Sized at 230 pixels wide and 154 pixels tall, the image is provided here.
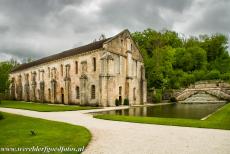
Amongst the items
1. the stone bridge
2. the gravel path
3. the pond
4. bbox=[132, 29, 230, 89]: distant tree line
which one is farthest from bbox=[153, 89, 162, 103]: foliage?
the gravel path

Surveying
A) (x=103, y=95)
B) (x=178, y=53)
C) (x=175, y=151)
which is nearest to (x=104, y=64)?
(x=103, y=95)

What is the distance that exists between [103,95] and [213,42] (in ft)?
188

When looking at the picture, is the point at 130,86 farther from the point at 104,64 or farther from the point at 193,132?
the point at 193,132

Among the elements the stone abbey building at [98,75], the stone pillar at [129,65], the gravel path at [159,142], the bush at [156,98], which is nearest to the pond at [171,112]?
the stone abbey building at [98,75]

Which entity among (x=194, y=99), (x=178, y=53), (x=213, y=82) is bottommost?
(x=194, y=99)

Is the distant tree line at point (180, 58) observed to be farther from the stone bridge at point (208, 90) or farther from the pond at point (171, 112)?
the pond at point (171, 112)

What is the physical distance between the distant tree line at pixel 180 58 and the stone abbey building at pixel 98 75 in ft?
34.0

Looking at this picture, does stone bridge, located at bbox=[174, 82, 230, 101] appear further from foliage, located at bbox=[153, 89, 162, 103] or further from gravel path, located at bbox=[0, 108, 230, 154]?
gravel path, located at bbox=[0, 108, 230, 154]

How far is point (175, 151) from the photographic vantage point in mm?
8797

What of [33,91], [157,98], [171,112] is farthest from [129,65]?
[33,91]

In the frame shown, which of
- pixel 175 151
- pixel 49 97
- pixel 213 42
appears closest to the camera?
pixel 175 151

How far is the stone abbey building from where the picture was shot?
37344 millimetres

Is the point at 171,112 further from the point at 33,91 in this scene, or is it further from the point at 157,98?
the point at 33,91

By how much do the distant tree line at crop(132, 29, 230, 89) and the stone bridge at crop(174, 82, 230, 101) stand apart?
517cm
